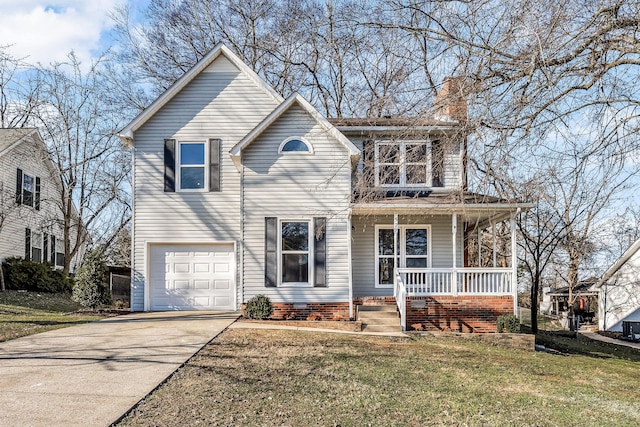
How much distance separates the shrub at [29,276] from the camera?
75.9 feet

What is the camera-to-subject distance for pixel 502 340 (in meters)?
13.9

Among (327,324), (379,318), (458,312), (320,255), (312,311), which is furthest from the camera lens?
(320,255)

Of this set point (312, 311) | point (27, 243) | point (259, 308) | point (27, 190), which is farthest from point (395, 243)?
point (27, 190)

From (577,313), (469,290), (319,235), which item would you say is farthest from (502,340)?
(577,313)

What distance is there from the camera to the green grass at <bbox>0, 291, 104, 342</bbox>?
487 inches

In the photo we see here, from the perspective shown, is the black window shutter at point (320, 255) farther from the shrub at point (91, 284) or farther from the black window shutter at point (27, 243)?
the black window shutter at point (27, 243)

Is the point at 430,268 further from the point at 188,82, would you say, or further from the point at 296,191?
the point at 188,82

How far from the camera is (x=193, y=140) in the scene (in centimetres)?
1689

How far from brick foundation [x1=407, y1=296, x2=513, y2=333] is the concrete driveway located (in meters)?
4.92

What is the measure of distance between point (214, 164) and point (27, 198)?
13.6m

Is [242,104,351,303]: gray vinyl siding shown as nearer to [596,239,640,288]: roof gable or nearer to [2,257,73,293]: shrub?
[2,257,73,293]: shrub

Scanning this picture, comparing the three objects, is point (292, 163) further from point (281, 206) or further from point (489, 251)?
point (489, 251)

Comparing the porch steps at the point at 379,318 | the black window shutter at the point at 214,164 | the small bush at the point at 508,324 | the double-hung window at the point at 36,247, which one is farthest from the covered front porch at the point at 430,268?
the double-hung window at the point at 36,247

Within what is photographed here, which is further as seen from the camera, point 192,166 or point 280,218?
point 192,166
